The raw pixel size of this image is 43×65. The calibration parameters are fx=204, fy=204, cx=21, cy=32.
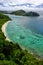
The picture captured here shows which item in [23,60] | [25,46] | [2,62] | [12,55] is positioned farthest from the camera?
[25,46]

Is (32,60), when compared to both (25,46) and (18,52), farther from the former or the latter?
(25,46)

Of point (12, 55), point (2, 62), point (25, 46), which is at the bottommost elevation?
point (2, 62)

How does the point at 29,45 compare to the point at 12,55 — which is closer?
the point at 12,55

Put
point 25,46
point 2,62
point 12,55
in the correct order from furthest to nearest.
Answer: point 25,46
point 12,55
point 2,62

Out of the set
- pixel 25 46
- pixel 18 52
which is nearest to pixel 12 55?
pixel 18 52

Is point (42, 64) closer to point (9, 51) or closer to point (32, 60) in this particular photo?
point (32, 60)

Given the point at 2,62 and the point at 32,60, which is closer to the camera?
the point at 2,62

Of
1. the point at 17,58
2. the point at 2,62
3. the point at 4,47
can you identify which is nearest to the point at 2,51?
the point at 4,47

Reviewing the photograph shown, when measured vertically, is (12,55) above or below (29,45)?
below

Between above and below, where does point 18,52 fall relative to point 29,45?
below
